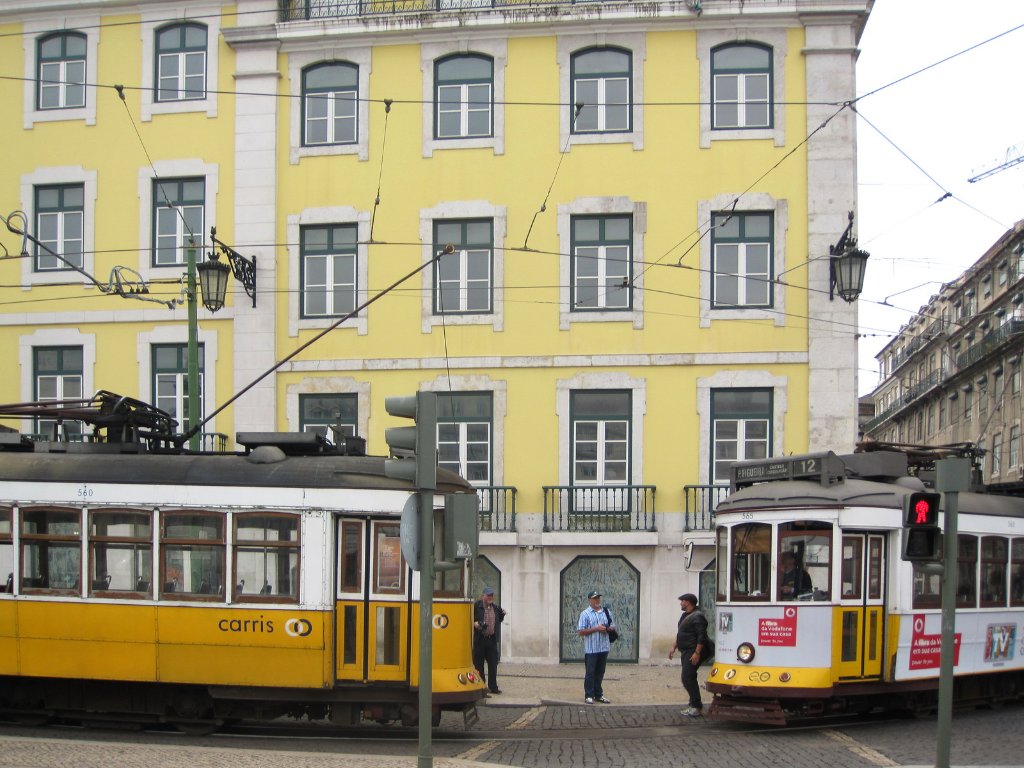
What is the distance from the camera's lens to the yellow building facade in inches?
918

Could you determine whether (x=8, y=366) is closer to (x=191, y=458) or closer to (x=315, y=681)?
(x=191, y=458)

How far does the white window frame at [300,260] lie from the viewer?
24266mm

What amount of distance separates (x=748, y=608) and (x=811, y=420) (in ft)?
28.5

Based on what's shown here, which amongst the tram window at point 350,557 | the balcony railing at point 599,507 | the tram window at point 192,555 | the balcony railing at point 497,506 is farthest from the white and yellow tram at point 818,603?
the balcony railing at point 497,506

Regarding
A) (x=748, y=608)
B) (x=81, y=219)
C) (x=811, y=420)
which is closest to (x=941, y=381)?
(x=811, y=420)

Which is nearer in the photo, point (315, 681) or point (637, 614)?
point (315, 681)

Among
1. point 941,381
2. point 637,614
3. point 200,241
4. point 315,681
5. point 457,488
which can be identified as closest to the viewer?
point 315,681

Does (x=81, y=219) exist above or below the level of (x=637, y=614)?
above

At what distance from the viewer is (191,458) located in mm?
14664

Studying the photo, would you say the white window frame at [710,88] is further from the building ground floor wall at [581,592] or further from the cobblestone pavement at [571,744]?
the cobblestone pavement at [571,744]

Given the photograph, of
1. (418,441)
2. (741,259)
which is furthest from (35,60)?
(418,441)

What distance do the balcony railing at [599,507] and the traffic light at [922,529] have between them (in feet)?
37.3

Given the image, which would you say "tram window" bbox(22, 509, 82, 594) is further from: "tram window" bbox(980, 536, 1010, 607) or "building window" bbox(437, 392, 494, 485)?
"tram window" bbox(980, 536, 1010, 607)

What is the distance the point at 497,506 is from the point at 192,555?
386 inches
